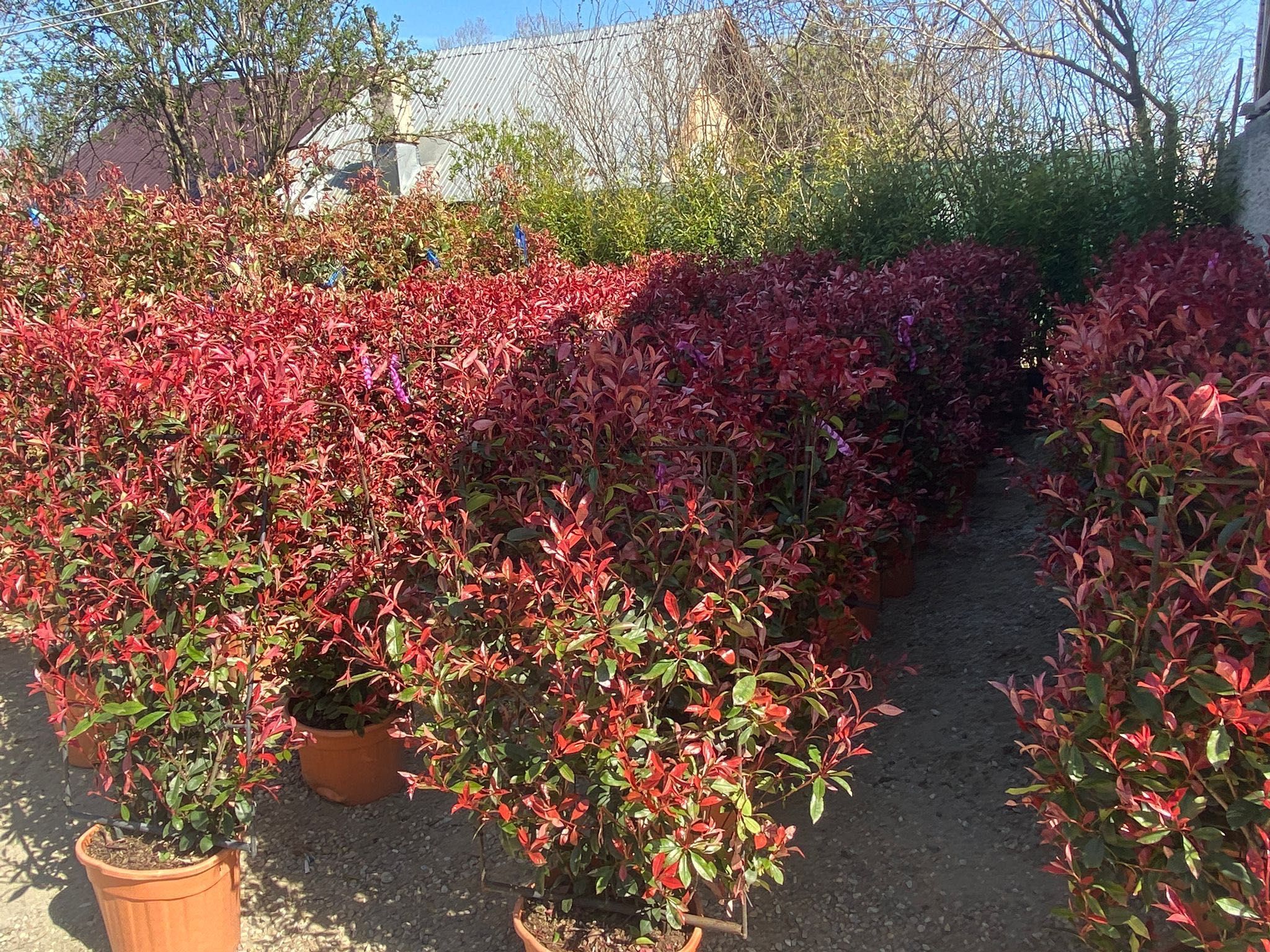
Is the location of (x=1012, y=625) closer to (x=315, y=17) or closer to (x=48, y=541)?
(x=48, y=541)

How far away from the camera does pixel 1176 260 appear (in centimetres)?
396

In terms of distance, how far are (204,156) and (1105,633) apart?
788 inches

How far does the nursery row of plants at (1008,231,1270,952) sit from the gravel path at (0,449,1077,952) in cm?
55

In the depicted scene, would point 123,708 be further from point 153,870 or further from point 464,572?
point 464,572

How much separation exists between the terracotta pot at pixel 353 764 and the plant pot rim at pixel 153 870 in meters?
0.56

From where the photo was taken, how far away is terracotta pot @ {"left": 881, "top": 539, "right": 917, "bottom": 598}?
3686 millimetres

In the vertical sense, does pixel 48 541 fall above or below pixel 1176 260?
below

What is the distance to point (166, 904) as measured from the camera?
2322mm

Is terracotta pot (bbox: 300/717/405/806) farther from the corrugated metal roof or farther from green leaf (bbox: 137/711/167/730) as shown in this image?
the corrugated metal roof

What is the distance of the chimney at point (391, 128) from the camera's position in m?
15.8

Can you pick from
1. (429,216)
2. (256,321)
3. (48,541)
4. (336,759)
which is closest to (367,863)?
(336,759)

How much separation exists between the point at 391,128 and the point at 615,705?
1655 centimetres

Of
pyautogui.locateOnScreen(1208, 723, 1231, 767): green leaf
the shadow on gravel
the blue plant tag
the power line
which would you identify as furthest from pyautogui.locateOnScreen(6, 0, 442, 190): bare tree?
pyautogui.locateOnScreen(1208, 723, 1231, 767): green leaf

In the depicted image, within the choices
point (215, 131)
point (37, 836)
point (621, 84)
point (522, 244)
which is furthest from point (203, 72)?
point (37, 836)
